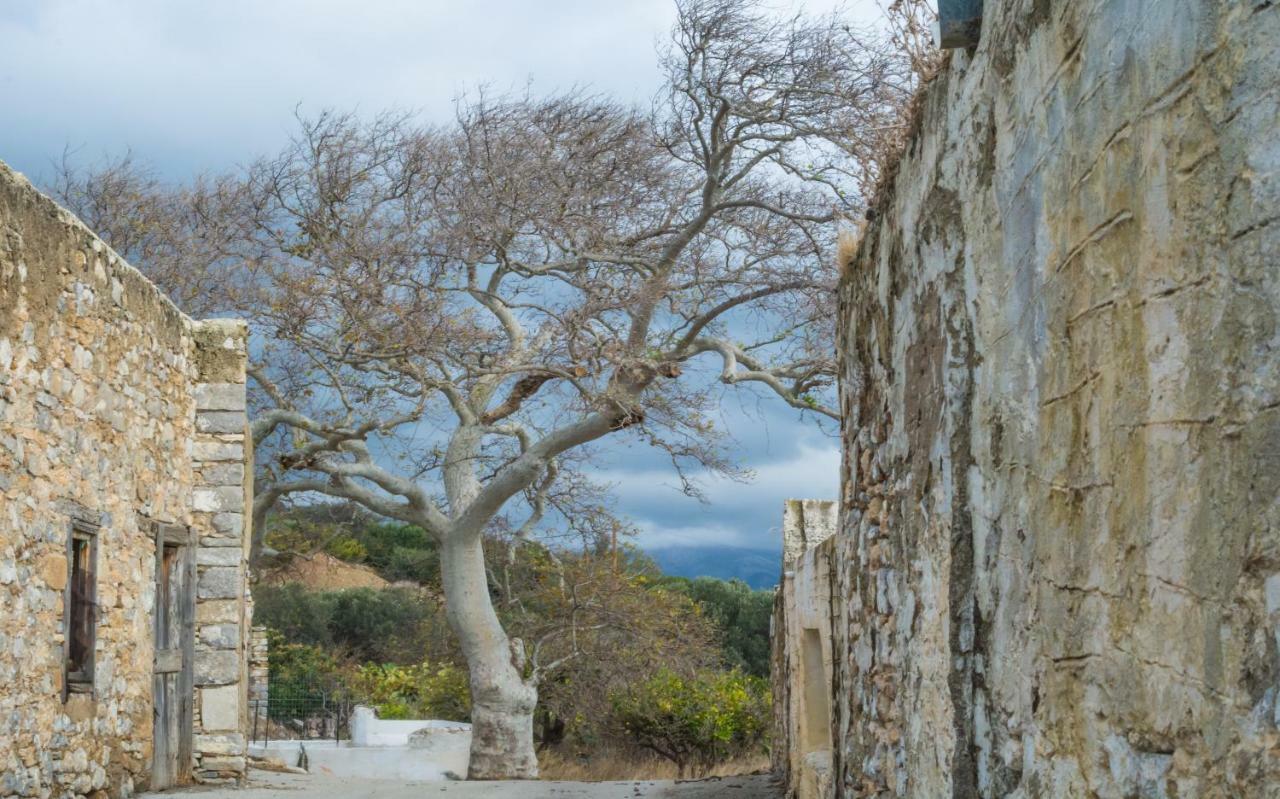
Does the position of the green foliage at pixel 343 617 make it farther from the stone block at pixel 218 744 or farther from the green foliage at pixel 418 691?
the stone block at pixel 218 744

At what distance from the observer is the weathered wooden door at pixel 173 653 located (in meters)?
9.81

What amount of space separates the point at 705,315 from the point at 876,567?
34.7 ft

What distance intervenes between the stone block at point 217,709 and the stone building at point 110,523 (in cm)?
1

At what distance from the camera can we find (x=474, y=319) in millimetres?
15977

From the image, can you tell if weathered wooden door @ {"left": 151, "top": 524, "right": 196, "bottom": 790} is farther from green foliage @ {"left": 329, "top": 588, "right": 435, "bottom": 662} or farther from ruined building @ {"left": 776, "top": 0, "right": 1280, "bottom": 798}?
green foliage @ {"left": 329, "top": 588, "right": 435, "bottom": 662}

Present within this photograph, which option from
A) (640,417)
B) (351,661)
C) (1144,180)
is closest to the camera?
(1144,180)

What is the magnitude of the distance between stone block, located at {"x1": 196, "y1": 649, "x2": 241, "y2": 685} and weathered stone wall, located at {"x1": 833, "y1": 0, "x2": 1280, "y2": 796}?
23.0 feet

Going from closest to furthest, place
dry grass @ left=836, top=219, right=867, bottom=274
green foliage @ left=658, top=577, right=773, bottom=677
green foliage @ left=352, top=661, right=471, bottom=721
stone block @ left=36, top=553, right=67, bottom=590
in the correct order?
dry grass @ left=836, top=219, right=867, bottom=274 < stone block @ left=36, top=553, right=67, bottom=590 < green foliage @ left=352, top=661, right=471, bottom=721 < green foliage @ left=658, top=577, right=773, bottom=677

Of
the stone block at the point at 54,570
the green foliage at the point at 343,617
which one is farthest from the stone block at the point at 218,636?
the green foliage at the point at 343,617

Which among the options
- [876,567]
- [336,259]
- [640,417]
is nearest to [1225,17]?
[876,567]

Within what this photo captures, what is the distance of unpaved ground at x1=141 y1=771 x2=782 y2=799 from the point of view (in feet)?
32.8

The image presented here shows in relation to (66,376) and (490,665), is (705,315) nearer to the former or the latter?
(490,665)

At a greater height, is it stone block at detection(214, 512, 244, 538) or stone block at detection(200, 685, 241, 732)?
stone block at detection(214, 512, 244, 538)

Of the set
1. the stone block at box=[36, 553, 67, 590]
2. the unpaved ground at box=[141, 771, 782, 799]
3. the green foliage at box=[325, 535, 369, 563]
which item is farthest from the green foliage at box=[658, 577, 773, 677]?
the stone block at box=[36, 553, 67, 590]
